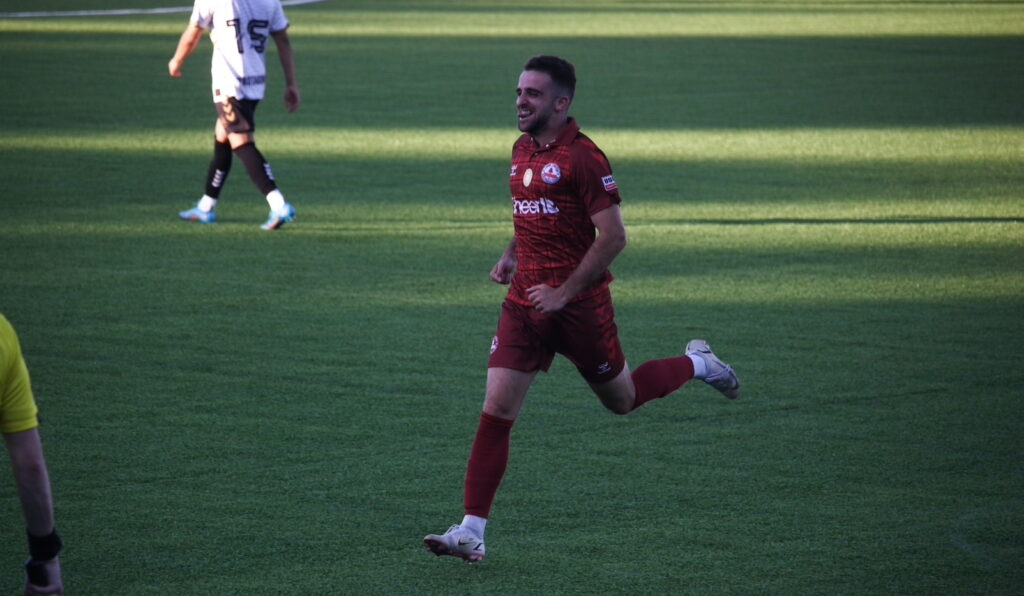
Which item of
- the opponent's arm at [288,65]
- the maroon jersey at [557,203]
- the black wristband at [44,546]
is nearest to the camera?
→ the black wristband at [44,546]

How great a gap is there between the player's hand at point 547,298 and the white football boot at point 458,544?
800 mm

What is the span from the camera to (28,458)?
12.6ft

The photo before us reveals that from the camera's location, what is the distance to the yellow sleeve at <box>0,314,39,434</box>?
3.69 metres

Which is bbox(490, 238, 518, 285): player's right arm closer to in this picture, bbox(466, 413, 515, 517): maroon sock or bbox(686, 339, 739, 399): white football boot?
bbox(466, 413, 515, 517): maroon sock

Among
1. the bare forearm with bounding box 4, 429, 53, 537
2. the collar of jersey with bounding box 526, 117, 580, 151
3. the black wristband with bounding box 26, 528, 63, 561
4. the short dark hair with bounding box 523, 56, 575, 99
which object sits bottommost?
the black wristband with bounding box 26, 528, 63, 561

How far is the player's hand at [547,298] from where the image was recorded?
4.90m

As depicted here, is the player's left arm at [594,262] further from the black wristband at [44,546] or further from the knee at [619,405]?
the black wristband at [44,546]

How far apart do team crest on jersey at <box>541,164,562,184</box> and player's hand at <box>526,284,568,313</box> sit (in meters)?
0.37

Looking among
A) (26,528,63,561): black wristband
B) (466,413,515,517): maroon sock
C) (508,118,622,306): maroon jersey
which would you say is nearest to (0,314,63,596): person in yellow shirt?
(26,528,63,561): black wristband

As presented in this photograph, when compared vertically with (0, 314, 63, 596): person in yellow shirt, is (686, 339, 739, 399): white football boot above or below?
below

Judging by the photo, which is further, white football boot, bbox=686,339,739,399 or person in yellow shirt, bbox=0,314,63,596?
white football boot, bbox=686,339,739,399

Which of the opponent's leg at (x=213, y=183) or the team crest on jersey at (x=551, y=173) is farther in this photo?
the opponent's leg at (x=213, y=183)

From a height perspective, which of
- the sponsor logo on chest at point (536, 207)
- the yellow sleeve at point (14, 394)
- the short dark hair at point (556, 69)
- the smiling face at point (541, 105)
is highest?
the short dark hair at point (556, 69)

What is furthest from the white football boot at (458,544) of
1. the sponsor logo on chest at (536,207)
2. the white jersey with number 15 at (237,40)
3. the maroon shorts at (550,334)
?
the white jersey with number 15 at (237,40)
